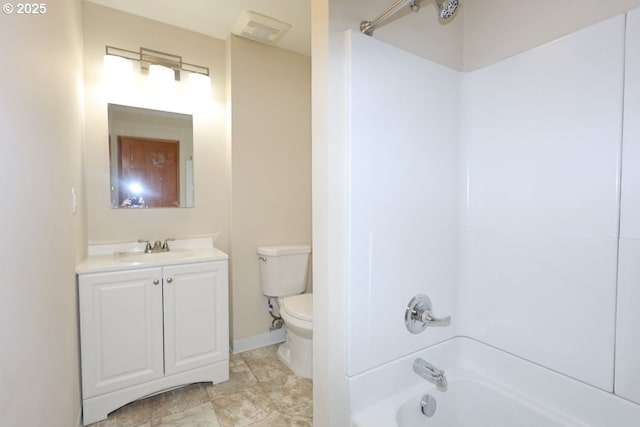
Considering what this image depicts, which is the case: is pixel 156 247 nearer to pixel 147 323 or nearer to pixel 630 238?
pixel 147 323

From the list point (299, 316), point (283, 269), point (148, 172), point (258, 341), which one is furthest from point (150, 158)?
point (258, 341)

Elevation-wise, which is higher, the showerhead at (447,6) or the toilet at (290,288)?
the showerhead at (447,6)

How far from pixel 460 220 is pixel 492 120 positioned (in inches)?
19.1

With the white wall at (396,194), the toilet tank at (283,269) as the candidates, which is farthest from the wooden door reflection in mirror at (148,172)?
the white wall at (396,194)

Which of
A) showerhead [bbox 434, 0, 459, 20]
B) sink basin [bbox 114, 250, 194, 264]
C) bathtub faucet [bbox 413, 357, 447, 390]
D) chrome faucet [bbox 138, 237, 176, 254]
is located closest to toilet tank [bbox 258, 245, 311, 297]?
sink basin [bbox 114, 250, 194, 264]

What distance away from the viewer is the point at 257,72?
7.69ft

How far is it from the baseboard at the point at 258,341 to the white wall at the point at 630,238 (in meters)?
2.09

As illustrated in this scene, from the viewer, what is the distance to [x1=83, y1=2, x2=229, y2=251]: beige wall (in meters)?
1.90

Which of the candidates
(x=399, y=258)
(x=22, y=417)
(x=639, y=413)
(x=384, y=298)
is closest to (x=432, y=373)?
(x=384, y=298)

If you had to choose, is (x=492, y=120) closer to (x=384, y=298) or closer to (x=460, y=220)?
(x=460, y=220)

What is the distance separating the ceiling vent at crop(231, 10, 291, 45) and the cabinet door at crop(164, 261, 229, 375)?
5.53 ft

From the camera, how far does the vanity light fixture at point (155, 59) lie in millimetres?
1969

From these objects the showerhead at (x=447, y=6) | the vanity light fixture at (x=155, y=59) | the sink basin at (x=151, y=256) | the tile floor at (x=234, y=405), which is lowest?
the tile floor at (x=234, y=405)

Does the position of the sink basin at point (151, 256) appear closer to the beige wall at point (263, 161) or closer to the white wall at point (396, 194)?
the beige wall at point (263, 161)
